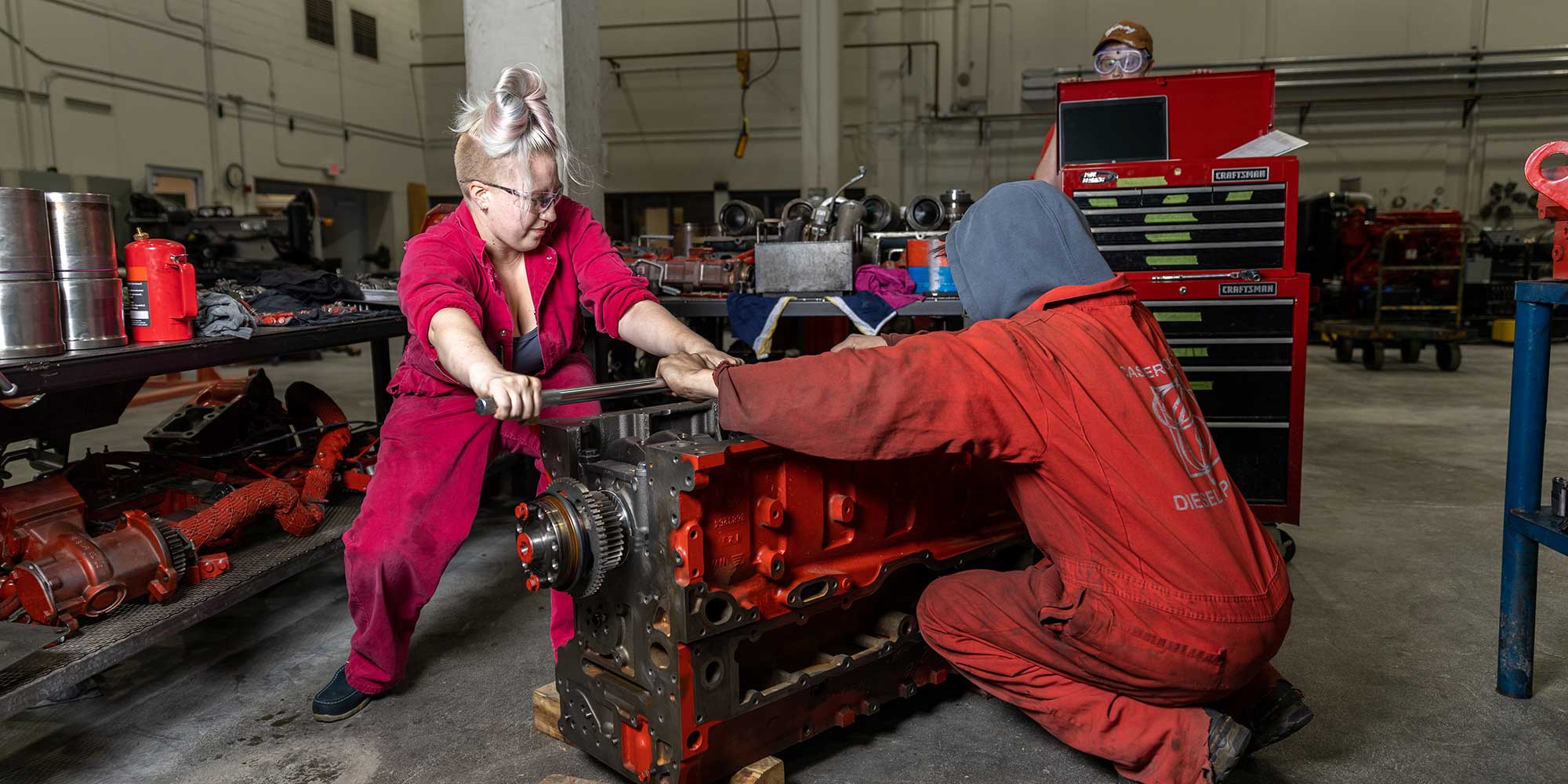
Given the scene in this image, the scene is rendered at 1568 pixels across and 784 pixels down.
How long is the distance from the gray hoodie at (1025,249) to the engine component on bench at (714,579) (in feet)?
1.27

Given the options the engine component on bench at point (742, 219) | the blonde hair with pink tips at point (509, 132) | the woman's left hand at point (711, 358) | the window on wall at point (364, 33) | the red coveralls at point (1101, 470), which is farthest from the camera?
the window on wall at point (364, 33)

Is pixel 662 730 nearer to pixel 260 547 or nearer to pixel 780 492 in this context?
pixel 780 492

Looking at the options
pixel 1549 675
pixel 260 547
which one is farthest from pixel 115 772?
pixel 1549 675

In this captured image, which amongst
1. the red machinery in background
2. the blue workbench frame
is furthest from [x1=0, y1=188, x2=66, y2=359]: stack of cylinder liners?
the blue workbench frame

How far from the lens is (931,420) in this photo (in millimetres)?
1485

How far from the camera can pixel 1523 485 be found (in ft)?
6.77

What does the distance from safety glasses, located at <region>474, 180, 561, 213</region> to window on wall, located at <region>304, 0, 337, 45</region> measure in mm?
9684

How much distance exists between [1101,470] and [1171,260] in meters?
1.88

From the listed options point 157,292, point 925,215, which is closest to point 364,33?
point 925,215

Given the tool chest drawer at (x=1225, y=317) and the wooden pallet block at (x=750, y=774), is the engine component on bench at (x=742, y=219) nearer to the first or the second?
the tool chest drawer at (x=1225, y=317)

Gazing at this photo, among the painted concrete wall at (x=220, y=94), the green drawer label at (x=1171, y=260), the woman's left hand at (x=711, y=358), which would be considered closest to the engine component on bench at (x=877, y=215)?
the green drawer label at (x=1171, y=260)

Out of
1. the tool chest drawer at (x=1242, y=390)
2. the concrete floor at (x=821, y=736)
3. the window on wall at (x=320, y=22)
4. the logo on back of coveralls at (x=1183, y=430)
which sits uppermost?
the window on wall at (x=320, y=22)

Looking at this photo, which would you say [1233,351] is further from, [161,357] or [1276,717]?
[161,357]

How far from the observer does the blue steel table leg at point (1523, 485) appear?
2041 mm
